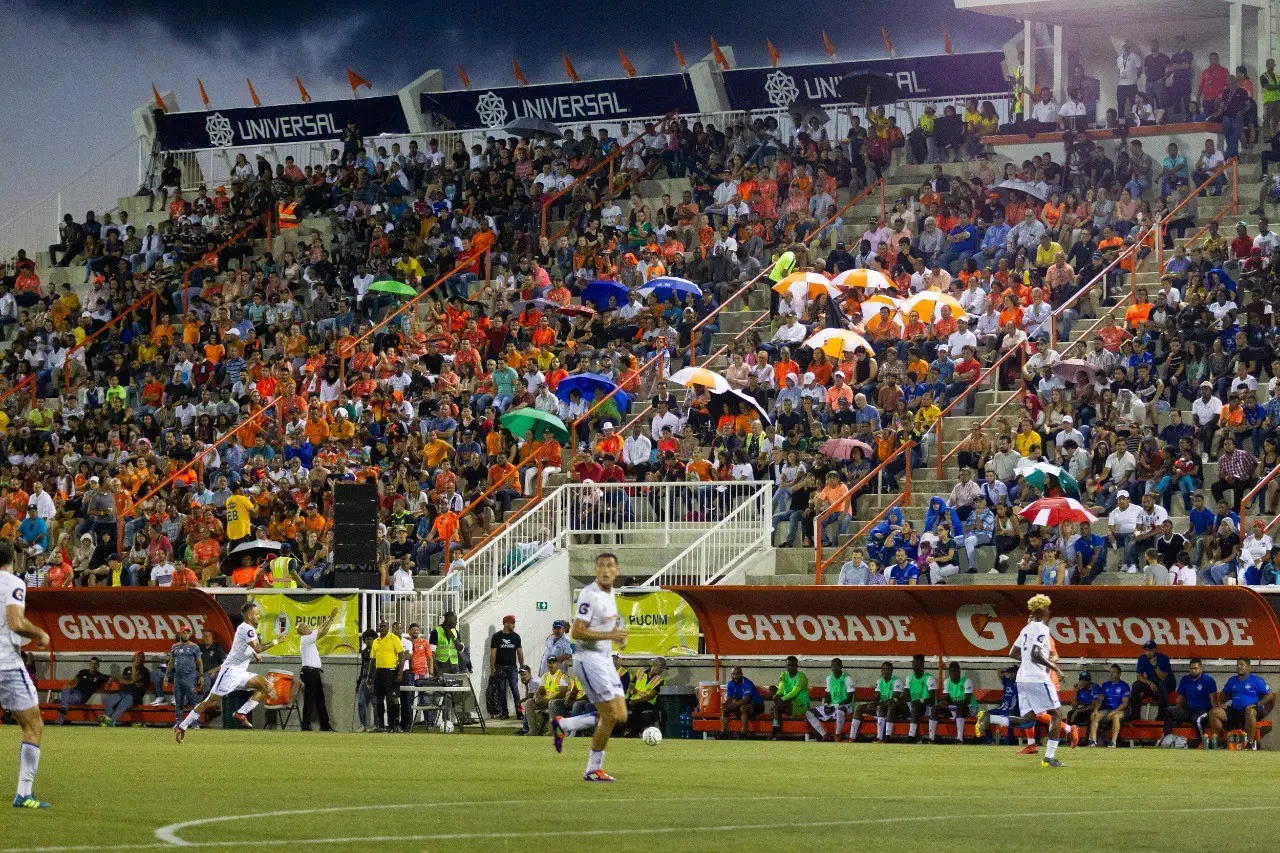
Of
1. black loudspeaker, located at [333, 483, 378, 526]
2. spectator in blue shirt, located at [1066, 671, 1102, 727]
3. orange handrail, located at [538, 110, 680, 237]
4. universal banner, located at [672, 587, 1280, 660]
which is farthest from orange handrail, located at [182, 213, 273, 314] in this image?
spectator in blue shirt, located at [1066, 671, 1102, 727]

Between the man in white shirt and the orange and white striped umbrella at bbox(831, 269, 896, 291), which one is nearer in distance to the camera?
the man in white shirt

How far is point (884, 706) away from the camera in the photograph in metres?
26.4

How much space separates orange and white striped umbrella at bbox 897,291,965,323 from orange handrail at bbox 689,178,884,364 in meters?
4.18

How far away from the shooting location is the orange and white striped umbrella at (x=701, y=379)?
1284 inches

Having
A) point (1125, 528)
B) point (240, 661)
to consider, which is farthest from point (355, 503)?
point (1125, 528)

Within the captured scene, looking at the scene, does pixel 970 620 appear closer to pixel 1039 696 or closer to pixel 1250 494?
pixel 1250 494

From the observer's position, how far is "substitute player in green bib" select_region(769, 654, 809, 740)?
88.5 ft

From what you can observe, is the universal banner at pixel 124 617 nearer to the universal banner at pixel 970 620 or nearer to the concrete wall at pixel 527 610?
the concrete wall at pixel 527 610

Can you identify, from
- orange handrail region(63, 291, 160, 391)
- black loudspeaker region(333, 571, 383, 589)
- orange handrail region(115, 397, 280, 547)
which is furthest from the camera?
orange handrail region(63, 291, 160, 391)

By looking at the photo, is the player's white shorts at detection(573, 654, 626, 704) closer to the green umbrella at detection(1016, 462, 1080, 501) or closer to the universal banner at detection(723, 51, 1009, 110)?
the green umbrella at detection(1016, 462, 1080, 501)

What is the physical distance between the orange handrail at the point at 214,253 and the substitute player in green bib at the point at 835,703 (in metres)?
22.2

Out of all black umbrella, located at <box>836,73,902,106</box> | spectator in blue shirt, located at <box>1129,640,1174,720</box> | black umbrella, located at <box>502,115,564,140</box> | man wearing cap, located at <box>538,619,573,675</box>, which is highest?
black umbrella, located at <box>836,73,902,106</box>

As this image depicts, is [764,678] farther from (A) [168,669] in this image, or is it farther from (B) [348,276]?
(B) [348,276]

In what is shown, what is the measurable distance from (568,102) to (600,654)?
117ft
